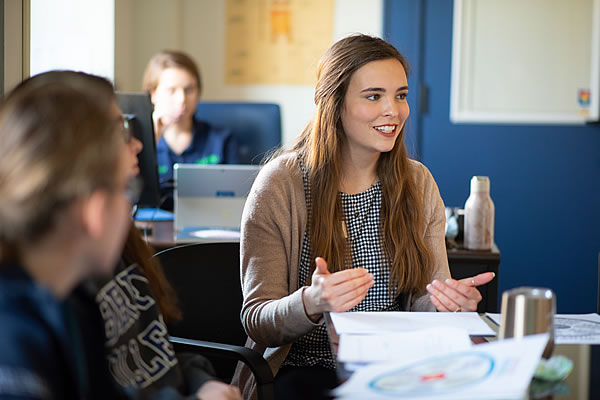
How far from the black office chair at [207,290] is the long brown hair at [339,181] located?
0.21 metres

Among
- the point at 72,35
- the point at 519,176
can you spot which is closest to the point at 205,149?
the point at 72,35

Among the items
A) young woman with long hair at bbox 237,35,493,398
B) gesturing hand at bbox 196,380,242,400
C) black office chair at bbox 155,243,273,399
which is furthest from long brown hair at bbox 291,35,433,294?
gesturing hand at bbox 196,380,242,400

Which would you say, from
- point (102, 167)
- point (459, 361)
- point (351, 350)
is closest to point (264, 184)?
point (351, 350)

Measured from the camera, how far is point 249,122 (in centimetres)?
366

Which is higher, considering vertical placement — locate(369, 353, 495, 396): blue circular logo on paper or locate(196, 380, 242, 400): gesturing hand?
locate(369, 353, 495, 396): blue circular logo on paper

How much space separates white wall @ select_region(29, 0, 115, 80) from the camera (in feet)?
7.39

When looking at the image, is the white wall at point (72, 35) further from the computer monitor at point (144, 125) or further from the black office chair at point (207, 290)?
the black office chair at point (207, 290)

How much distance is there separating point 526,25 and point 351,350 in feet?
10.6

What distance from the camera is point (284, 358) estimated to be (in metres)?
1.66

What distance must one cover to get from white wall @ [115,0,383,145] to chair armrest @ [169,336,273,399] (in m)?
2.90

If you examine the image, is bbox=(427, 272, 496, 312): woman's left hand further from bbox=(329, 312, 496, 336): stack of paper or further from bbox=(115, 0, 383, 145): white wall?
bbox=(115, 0, 383, 145): white wall

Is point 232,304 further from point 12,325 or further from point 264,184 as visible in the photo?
point 12,325

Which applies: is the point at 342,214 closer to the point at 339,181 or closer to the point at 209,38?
the point at 339,181

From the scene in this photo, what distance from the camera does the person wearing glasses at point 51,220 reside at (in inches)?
28.9
